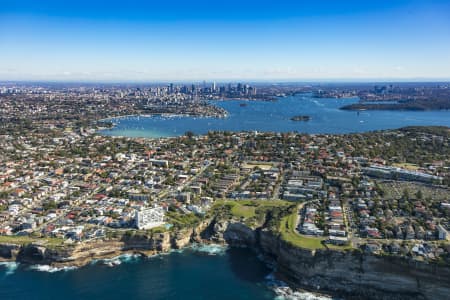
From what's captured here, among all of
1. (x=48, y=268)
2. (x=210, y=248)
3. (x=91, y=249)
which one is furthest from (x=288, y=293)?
(x=48, y=268)

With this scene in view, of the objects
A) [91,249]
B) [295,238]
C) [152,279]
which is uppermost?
[295,238]

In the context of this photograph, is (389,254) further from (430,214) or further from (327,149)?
(327,149)

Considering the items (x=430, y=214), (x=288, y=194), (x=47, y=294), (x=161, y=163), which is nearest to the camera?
(x=47, y=294)

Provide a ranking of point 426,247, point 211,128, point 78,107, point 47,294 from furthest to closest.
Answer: point 78,107
point 211,128
point 426,247
point 47,294

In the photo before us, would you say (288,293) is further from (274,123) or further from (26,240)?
(274,123)

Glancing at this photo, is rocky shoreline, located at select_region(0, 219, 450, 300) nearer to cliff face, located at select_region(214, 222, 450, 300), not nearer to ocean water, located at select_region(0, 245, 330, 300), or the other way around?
cliff face, located at select_region(214, 222, 450, 300)

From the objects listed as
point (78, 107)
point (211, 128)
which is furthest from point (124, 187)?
point (78, 107)

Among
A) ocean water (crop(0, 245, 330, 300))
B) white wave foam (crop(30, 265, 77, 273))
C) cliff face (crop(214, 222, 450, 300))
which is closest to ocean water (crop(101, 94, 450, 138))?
white wave foam (crop(30, 265, 77, 273))
